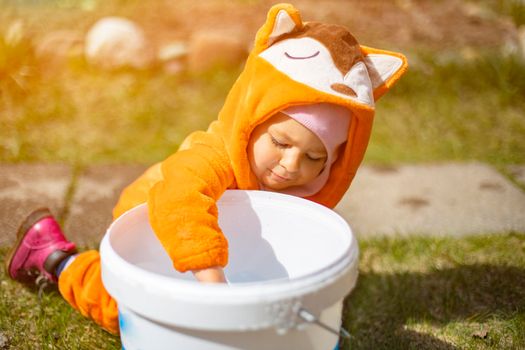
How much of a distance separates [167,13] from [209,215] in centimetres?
374

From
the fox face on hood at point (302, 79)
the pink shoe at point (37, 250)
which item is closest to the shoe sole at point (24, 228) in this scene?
the pink shoe at point (37, 250)

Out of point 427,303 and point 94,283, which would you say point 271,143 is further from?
point 427,303

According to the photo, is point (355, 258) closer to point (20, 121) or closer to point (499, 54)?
point (20, 121)

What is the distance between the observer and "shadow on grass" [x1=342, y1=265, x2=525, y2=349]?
6.48 ft

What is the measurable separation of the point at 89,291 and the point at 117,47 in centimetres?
250

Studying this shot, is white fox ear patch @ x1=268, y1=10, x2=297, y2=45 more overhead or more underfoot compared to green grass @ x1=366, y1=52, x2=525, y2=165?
more overhead

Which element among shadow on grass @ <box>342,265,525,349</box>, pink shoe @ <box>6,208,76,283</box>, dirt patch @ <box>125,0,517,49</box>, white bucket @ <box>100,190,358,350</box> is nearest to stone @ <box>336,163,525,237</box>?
shadow on grass @ <box>342,265,525,349</box>

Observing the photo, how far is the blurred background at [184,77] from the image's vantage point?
3432 millimetres

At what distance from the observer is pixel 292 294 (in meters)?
1.22

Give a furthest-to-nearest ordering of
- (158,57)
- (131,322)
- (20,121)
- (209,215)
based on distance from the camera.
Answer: (158,57), (20,121), (209,215), (131,322)

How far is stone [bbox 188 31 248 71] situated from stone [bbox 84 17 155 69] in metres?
0.28

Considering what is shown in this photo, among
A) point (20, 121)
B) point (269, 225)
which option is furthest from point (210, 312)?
point (20, 121)

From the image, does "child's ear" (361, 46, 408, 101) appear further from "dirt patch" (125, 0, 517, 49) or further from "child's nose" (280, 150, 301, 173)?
"dirt patch" (125, 0, 517, 49)

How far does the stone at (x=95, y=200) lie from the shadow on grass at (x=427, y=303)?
1026 mm
